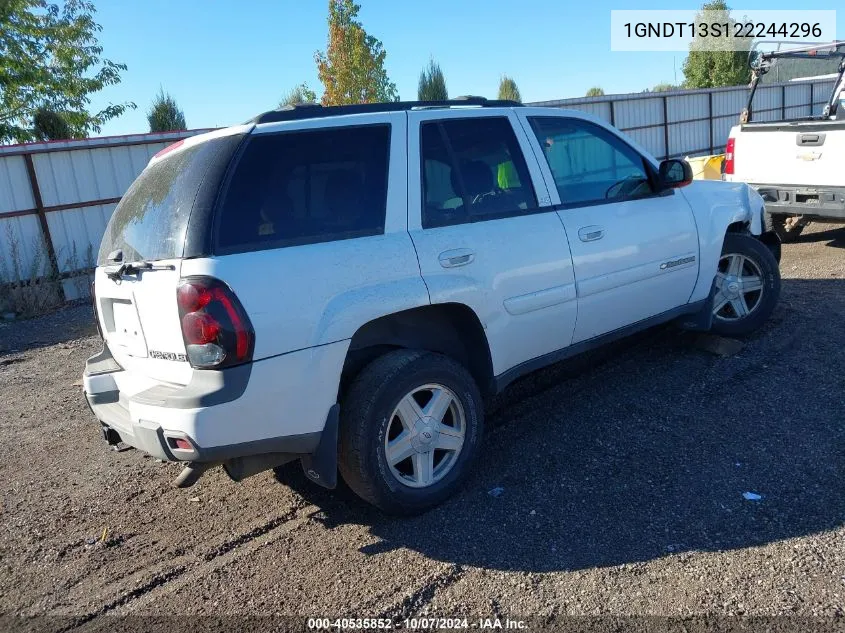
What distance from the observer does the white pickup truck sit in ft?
25.9

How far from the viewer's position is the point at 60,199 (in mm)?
10977

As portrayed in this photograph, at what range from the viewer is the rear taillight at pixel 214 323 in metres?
2.94

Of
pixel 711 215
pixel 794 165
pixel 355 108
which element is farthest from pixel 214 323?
pixel 794 165

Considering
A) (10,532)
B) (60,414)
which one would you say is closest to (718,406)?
(10,532)

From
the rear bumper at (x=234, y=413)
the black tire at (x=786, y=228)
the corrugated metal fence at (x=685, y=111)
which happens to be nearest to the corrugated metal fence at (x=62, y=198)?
the black tire at (x=786, y=228)

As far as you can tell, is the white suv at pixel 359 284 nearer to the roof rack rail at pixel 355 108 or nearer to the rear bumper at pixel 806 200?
the roof rack rail at pixel 355 108

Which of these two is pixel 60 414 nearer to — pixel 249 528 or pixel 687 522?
pixel 249 528

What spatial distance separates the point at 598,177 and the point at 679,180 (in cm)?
67

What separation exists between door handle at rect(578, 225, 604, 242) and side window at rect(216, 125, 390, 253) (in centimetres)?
132

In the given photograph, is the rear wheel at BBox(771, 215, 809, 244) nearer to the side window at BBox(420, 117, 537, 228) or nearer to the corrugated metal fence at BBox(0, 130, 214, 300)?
the side window at BBox(420, 117, 537, 228)

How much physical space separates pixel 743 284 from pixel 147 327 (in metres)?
4.55

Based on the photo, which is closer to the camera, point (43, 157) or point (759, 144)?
point (759, 144)

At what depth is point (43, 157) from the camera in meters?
10.8

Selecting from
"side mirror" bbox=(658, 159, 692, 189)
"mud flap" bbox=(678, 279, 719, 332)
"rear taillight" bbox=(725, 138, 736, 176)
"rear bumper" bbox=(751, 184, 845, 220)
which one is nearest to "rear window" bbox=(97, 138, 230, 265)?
"side mirror" bbox=(658, 159, 692, 189)
